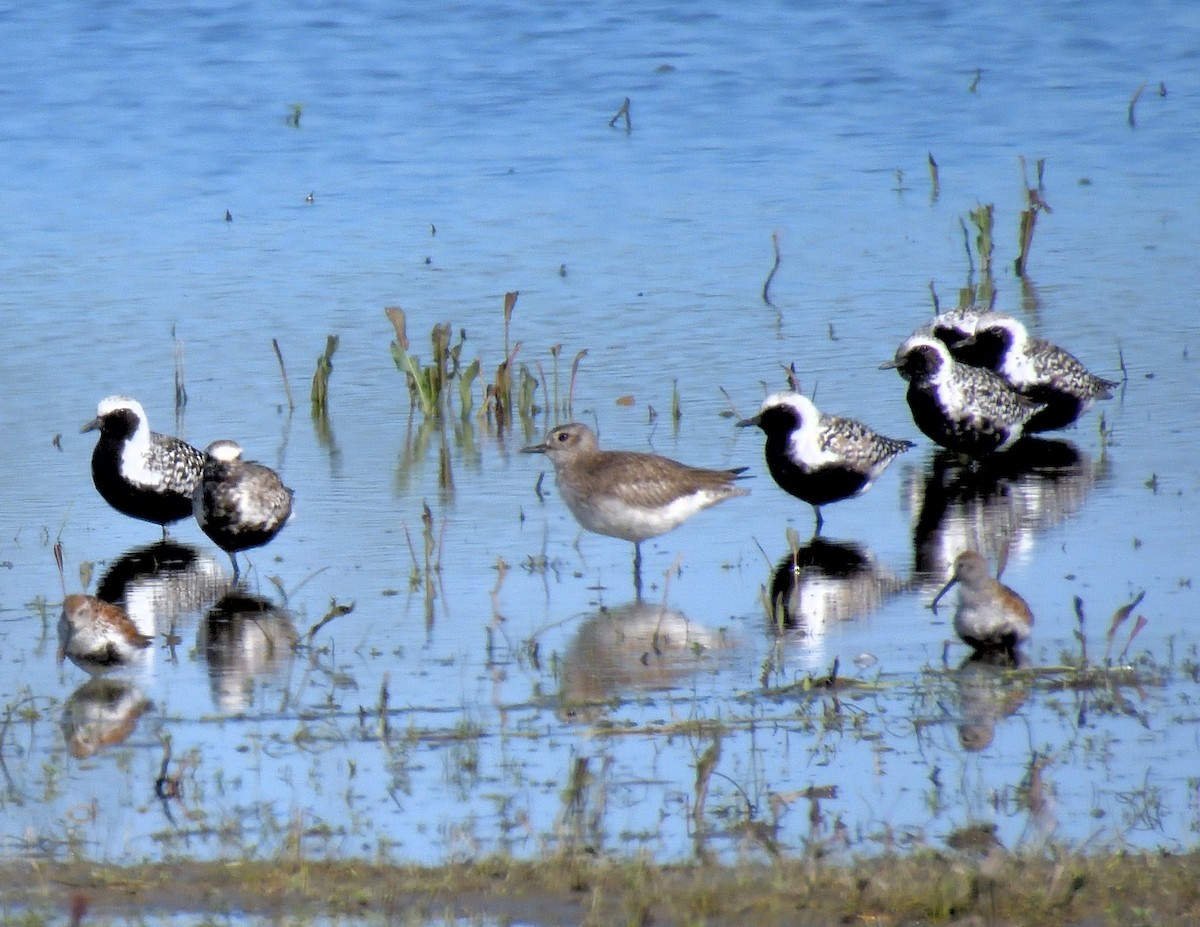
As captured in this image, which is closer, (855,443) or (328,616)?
(328,616)

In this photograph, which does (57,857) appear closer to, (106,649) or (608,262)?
(106,649)

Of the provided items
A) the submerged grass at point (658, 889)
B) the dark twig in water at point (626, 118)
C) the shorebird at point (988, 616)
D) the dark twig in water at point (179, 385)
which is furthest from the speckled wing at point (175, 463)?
the dark twig in water at point (626, 118)

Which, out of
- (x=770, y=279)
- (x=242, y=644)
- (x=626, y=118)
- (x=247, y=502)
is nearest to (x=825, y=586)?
(x=242, y=644)

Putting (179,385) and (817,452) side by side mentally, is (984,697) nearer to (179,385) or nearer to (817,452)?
(817,452)

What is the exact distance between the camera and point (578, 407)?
1387 cm

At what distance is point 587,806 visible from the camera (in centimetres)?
698

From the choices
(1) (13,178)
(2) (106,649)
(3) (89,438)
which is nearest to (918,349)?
(3) (89,438)

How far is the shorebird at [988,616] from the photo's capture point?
8719mm

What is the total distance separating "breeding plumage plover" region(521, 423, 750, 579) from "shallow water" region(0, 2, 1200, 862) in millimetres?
257

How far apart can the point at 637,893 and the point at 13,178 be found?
17187mm

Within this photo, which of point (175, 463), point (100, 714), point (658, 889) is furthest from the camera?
point (175, 463)

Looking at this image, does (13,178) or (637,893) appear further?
(13,178)

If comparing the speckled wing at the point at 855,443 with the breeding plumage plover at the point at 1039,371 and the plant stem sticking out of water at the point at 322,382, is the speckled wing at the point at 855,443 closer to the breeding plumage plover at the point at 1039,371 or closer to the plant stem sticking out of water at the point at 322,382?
the breeding plumage plover at the point at 1039,371

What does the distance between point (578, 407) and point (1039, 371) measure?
2.93m
